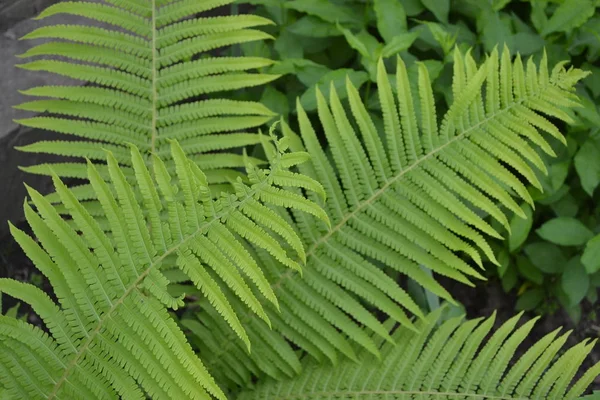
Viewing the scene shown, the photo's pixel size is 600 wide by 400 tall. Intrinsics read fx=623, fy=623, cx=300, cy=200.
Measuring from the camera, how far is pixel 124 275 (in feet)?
4.48

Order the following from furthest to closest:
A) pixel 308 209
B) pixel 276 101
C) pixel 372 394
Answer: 1. pixel 276 101
2. pixel 372 394
3. pixel 308 209

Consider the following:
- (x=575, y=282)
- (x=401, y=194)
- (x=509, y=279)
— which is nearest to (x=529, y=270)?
(x=509, y=279)

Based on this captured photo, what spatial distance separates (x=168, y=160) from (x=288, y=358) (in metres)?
0.68

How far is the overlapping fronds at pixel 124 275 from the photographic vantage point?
134 centimetres

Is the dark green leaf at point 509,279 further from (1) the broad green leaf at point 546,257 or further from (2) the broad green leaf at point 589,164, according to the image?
(2) the broad green leaf at point 589,164

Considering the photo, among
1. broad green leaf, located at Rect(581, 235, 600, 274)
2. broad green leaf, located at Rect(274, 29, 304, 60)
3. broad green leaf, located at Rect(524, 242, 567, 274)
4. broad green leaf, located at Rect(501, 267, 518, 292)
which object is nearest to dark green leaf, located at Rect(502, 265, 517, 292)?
broad green leaf, located at Rect(501, 267, 518, 292)

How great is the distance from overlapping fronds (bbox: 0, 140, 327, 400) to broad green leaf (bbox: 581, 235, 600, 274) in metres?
1.00

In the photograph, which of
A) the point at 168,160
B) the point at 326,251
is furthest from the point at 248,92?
the point at 326,251

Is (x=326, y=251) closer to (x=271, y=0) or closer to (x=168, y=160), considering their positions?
A: (x=168, y=160)

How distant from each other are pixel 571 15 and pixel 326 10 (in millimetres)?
777

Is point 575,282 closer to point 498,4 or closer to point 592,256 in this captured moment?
point 592,256

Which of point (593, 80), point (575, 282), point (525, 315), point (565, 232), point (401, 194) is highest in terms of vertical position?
point (593, 80)

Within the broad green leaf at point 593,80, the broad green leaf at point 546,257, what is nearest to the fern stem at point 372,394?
the broad green leaf at point 546,257

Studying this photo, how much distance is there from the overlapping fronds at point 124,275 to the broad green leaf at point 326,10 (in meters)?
0.83
